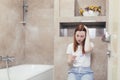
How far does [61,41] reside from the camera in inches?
120

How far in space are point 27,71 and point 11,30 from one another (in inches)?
28.8

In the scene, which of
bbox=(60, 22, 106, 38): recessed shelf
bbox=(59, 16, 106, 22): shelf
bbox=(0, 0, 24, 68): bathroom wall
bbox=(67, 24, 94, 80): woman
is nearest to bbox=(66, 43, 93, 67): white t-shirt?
bbox=(67, 24, 94, 80): woman

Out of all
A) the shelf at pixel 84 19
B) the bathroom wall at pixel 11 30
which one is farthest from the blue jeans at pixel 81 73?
the bathroom wall at pixel 11 30

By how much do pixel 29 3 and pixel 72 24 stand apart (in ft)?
3.65

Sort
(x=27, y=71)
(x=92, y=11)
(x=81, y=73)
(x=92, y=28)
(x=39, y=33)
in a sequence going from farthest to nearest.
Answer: (x=39, y=33), (x=27, y=71), (x=92, y=28), (x=92, y=11), (x=81, y=73)

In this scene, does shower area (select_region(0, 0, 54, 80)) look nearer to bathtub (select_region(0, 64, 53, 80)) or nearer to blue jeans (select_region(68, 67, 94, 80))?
bathtub (select_region(0, 64, 53, 80))

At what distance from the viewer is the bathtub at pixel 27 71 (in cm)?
303

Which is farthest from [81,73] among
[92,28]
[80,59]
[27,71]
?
[27,71]

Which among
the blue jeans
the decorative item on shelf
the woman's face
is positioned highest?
the decorative item on shelf

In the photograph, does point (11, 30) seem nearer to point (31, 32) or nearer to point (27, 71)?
point (31, 32)

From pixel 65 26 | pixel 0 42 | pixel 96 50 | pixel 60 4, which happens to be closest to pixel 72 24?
pixel 65 26

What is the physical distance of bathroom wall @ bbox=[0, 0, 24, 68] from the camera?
339 centimetres

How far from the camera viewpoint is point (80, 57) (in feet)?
8.36

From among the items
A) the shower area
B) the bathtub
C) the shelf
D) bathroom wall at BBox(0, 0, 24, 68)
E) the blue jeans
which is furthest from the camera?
the shower area
